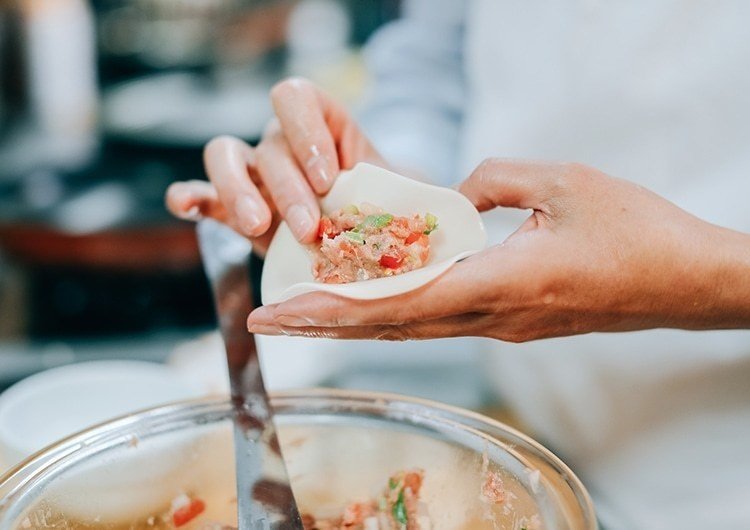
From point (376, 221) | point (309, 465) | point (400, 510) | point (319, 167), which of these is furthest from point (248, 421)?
point (319, 167)

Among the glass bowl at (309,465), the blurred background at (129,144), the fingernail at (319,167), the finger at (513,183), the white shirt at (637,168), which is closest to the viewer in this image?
the glass bowl at (309,465)

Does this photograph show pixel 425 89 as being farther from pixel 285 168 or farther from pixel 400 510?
pixel 400 510

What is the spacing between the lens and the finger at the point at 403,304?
2.85 ft

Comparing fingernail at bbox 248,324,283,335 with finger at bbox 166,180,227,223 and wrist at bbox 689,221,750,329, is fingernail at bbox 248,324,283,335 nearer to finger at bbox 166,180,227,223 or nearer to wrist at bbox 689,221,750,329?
finger at bbox 166,180,227,223

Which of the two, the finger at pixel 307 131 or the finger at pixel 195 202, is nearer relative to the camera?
the finger at pixel 307 131

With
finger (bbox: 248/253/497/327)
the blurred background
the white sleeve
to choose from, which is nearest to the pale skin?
finger (bbox: 248/253/497/327)

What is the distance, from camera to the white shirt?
1.40 m

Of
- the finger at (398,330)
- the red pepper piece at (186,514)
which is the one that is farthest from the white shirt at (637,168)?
the red pepper piece at (186,514)

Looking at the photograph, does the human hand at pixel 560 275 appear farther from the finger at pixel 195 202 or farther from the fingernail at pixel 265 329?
the finger at pixel 195 202

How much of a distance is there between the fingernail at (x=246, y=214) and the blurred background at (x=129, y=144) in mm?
738

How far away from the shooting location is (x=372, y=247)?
1.03 meters

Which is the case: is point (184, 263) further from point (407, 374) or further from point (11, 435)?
point (11, 435)

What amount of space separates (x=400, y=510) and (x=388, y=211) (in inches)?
17.5

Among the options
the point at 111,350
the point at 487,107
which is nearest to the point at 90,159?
the point at 111,350
